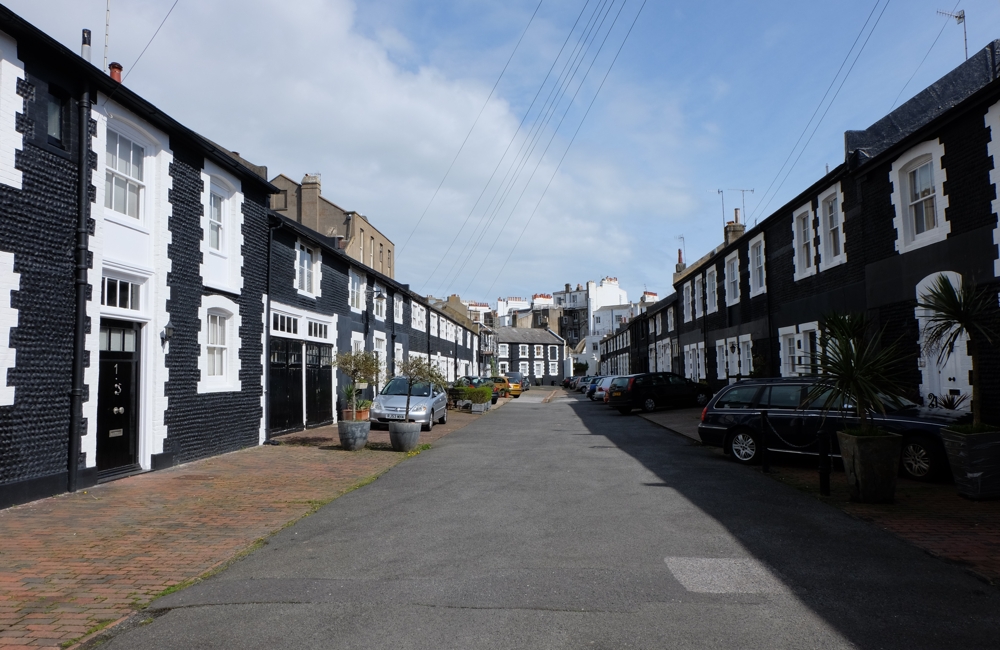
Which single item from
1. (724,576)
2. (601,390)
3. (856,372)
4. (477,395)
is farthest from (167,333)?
(601,390)

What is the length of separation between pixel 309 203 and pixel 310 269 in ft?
56.3

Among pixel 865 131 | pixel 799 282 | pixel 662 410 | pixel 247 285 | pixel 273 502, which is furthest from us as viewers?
pixel 662 410

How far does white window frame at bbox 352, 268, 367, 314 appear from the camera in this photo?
23797 millimetres

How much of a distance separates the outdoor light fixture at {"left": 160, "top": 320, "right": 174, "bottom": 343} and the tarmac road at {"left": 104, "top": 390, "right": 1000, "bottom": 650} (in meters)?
5.08

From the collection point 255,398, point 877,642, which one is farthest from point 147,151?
point 877,642

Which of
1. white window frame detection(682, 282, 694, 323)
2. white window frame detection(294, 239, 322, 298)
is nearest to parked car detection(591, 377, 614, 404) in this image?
white window frame detection(682, 282, 694, 323)

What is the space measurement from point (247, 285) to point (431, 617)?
12.3m

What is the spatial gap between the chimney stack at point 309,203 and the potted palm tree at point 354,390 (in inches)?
834

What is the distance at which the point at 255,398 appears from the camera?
15664 millimetres

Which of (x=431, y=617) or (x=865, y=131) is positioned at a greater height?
(x=865, y=131)

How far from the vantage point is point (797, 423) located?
39.1 feet

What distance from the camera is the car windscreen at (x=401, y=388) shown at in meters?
21.6

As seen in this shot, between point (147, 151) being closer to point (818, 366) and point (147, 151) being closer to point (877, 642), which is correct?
point (818, 366)

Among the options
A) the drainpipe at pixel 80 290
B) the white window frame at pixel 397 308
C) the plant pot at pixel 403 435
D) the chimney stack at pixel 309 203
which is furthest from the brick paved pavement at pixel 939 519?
the chimney stack at pixel 309 203
